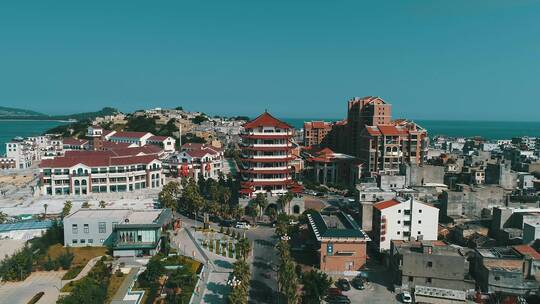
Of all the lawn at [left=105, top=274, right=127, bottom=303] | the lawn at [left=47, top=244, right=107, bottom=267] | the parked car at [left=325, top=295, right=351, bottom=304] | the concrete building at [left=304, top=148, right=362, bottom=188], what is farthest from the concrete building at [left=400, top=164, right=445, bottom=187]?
the lawn at [left=105, top=274, right=127, bottom=303]

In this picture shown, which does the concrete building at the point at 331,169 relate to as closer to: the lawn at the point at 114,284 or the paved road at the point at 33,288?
the lawn at the point at 114,284

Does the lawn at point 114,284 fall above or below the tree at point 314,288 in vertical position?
below

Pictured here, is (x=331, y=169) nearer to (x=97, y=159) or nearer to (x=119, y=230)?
→ (x=97, y=159)

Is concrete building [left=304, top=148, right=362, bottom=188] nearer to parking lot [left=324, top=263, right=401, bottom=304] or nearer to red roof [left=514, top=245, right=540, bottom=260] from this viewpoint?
parking lot [left=324, top=263, right=401, bottom=304]

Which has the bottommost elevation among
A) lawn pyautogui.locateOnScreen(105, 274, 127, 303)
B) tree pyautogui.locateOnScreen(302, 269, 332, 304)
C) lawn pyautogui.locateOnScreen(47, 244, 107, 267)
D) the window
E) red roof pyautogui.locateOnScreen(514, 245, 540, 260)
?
lawn pyautogui.locateOnScreen(105, 274, 127, 303)

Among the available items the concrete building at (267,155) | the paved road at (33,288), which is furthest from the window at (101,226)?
the concrete building at (267,155)

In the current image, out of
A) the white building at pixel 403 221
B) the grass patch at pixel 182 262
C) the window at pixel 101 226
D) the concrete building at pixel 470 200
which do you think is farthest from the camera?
the concrete building at pixel 470 200

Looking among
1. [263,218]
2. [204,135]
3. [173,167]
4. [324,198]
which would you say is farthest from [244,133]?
[204,135]
